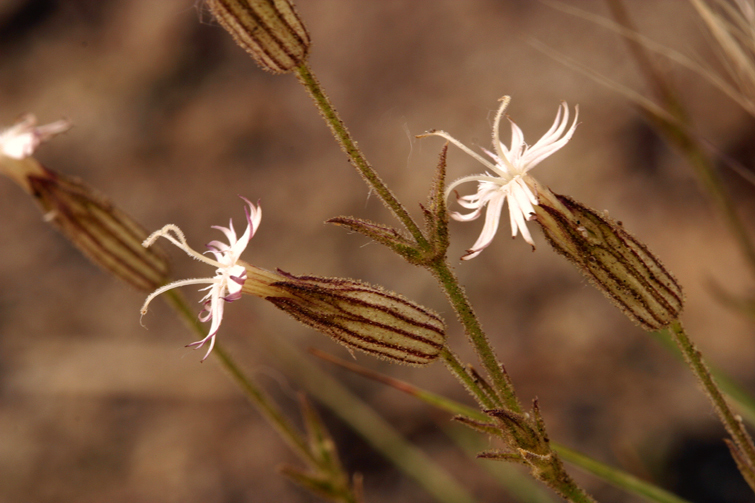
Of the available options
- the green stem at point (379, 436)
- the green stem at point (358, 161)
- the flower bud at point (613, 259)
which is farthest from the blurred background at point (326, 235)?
the green stem at point (358, 161)

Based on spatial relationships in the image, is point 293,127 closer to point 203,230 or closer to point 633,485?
point 203,230

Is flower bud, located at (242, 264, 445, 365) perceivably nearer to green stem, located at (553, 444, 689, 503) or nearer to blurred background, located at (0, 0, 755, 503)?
green stem, located at (553, 444, 689, 503)

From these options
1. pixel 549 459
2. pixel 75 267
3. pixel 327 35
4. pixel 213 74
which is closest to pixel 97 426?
pixel 75 267

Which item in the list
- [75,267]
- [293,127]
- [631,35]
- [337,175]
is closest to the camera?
[631,35]

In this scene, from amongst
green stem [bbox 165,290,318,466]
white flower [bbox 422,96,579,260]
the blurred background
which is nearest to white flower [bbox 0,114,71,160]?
green stem [bbox 165,290,318,466]

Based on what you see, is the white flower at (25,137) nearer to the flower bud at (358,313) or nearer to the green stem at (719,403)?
the flower bud at (358,313)

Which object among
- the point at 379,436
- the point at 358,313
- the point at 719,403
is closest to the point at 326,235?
the point at 379,436

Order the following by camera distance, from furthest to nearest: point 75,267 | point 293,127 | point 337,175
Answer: point 75,267 → point 293,127 → point 337,175

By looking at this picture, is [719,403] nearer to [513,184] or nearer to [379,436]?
[513,184]
